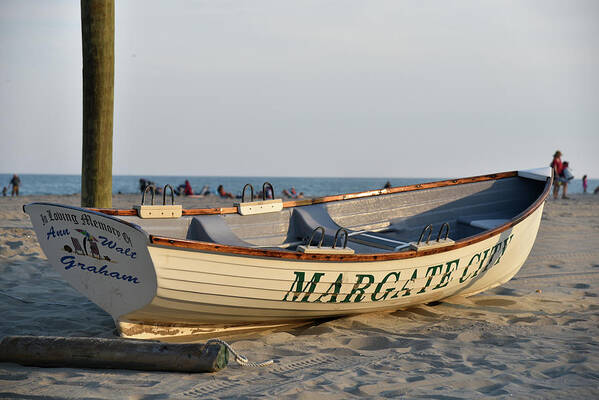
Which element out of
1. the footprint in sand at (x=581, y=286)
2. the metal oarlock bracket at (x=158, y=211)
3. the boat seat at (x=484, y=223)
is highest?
the metal oarlock bracket at (x=158, y=211)

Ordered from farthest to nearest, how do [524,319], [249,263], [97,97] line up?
[97,97], [524,319], [249,263]

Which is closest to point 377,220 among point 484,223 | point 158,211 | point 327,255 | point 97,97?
point 484,223

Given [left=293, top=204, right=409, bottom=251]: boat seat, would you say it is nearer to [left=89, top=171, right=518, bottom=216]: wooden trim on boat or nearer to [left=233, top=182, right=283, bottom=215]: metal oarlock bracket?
[left=89, top=171, right=518, bottom=216]: wooden trim on boat

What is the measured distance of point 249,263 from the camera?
4.39 metres

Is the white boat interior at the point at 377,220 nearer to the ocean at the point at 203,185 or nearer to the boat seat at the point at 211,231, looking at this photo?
the boat seat at the point at 211,231

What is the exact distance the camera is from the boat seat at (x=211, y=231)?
5.50 metres

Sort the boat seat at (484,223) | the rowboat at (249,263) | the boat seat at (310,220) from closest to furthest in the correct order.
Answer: the rowboat at (249,263) < the boat seat at (310,220) < the boat seat at (484,223)

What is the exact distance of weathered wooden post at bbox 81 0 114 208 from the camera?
5.93m

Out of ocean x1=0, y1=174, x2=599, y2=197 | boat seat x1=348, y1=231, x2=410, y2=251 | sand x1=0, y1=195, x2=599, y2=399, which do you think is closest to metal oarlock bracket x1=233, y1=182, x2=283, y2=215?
boat seat x1=348, y1=231, x2=410, y2=251

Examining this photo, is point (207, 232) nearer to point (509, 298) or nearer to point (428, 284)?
point (428, 284)

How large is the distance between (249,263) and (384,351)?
4.14 feet

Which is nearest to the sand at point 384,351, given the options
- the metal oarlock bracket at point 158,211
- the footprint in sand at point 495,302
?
the footprint in sand at point 495,302

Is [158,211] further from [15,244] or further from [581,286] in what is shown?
[581,286]

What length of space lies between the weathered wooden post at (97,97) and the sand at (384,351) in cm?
122
